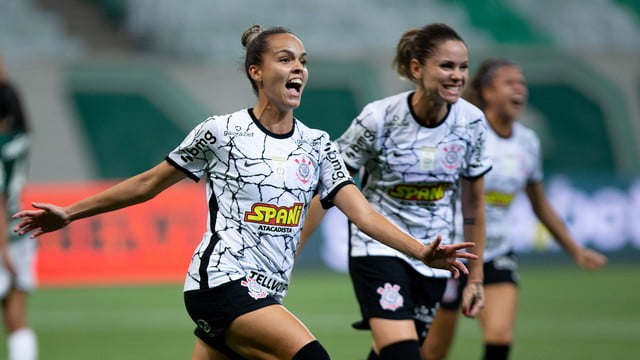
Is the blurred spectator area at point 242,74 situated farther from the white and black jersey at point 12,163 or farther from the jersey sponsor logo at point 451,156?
the jersey sponsor logo at point 451,156

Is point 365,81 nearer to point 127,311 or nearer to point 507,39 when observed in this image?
point 507,39

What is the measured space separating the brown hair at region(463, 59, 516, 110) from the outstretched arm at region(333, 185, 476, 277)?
2793mm

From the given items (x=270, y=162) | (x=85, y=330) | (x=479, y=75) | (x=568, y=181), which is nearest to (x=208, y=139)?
(x=270, y=162)

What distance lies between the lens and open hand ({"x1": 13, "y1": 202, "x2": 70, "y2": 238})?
5.19 m

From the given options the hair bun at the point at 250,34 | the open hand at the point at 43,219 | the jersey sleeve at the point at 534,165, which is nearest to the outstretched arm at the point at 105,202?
the open hand at the point at 43,219

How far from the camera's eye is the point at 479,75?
7.93 m

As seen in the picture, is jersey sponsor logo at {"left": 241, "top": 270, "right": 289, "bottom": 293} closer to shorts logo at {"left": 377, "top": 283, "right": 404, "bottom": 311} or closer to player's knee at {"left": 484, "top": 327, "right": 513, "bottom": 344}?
shorts logo at {"left": 377, "top": 283, "right": 404, "bottom": 311}

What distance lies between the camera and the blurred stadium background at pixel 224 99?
15.1 metres

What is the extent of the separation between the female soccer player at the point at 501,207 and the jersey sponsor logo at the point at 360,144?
179 centimetres

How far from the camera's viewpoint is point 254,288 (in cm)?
513

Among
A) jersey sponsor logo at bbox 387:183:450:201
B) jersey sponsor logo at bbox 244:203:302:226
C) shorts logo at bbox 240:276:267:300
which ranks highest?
jersey sponsor logo at bbox 387:183:450:201

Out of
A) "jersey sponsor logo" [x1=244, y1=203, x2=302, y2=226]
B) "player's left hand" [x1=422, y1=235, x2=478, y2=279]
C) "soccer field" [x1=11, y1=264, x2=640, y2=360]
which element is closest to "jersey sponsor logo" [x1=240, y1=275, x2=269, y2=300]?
"jersey sponsor logo" [x1=244, y1=203, x2=302, y2=226]

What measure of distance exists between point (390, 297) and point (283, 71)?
4.97 feet

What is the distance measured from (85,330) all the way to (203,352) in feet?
21.0
